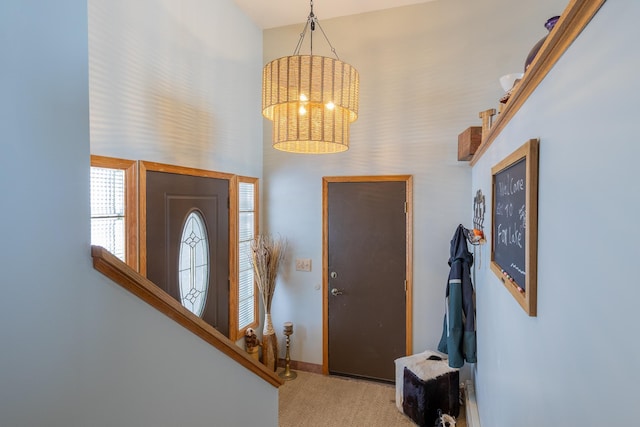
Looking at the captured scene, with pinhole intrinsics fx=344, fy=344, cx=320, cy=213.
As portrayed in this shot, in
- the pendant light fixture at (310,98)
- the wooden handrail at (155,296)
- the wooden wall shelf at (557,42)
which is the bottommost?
the wooden handrail at (155,296)

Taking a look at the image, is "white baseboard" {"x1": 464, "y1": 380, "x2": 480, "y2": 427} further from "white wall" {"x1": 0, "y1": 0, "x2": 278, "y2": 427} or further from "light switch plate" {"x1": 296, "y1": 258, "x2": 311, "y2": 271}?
"white wall" {"x1": 0, "y1": 0, "x2": 278, "y2": 427}

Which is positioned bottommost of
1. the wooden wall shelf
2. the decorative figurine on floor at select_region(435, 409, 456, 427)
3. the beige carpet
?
the beige carpet

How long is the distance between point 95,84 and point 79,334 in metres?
1.60

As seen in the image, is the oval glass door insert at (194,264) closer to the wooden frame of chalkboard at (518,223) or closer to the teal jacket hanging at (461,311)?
the teal jacket hanging at (461,311)

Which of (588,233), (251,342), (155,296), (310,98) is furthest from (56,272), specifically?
(251,342)

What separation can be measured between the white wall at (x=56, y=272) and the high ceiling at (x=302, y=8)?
2.61 m

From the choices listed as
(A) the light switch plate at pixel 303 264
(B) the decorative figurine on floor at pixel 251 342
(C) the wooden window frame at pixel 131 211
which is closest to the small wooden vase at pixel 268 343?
(B) the decorative figurine on floor at pixel 251 342

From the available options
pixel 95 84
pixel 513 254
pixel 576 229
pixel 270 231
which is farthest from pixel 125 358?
pixel 270 231

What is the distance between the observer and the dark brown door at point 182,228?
7.54 ft

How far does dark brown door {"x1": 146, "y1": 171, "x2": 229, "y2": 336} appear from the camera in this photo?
2299 mm

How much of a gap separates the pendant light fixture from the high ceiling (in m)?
1.52

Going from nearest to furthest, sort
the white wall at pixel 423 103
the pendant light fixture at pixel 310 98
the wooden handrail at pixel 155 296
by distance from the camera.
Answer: the wooden handrail at pixel 155 296
the pendant light fixture at pixel 310 98
the white wall at pixel 423 103

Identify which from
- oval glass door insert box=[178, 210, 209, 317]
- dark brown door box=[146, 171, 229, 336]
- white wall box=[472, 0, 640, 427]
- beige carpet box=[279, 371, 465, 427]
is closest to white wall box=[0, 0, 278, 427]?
white wall box=[472, 0, 640, 427]

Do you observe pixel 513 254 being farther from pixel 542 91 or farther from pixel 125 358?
pixel 125 358
